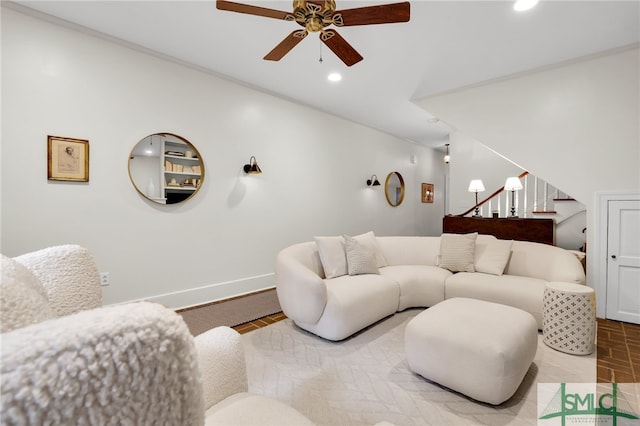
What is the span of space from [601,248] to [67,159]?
5.31 meters

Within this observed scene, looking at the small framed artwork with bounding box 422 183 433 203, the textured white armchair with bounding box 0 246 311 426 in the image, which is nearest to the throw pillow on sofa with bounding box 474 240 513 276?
the textured white armchair with bounding box 0 246 311 426

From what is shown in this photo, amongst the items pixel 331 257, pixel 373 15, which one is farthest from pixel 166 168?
pixel 373 15

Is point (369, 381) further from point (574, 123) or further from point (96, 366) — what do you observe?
point (574, 123)

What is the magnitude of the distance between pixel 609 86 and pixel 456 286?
2.63 m

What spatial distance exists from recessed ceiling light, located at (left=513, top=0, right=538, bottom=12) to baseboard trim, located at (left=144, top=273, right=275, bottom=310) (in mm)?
3883

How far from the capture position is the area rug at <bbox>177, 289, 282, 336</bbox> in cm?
287

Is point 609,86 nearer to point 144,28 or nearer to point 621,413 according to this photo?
point 621,413

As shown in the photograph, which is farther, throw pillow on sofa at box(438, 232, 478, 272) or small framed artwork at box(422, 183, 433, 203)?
small framed artwork at box(422, 183, 433, 203)

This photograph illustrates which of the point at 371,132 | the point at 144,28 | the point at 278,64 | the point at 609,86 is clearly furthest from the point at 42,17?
the point at 609,86

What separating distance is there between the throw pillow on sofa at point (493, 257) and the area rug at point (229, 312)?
228cm

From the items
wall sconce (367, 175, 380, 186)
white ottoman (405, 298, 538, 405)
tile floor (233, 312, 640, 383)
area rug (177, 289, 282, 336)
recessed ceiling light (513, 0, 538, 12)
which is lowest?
area rug (177, 289, 282, 336)

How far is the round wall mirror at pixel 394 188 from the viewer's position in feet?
20.9

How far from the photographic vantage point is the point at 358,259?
3096mm

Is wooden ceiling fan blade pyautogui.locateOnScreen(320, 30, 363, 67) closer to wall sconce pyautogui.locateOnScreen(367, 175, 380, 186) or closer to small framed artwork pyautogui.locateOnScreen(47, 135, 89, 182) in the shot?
small framed artwork pyautogui.locateOnScreen(47, 135, 89, 182)
